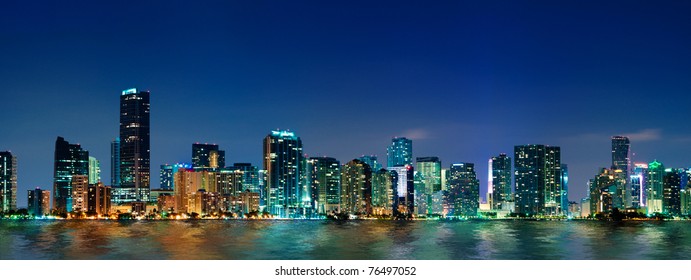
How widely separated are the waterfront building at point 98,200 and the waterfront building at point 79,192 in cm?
59

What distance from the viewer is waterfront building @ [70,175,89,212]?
140 m

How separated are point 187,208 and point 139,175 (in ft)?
102

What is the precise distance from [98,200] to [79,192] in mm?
3429

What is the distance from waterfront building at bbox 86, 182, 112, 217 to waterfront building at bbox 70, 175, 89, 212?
585 mm

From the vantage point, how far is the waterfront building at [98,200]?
14012 cm

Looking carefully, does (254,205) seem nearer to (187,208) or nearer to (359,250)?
(187,208)

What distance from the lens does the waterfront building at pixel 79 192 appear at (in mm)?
140125

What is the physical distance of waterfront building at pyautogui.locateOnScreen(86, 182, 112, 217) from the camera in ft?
460

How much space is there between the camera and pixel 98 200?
5586 inches

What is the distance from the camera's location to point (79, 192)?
142m
